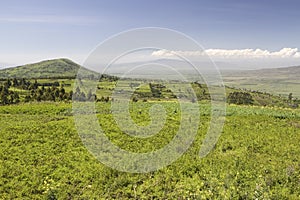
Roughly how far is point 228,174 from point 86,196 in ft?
19.1

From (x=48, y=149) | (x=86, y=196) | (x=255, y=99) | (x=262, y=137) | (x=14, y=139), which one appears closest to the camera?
(x=86, y=196)

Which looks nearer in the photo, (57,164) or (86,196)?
(86,196)

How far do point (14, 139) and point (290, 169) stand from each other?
13.8 meters

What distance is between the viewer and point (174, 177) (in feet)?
41.3

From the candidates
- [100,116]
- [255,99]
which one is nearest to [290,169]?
[100,116]

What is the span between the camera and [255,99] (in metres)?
124

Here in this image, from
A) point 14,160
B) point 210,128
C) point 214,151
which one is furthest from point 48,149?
point 210,128

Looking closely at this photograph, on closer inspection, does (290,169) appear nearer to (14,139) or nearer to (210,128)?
(210,128)

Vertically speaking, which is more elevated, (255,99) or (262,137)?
(262,137)

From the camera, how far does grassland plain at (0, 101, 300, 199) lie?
11219 millimetres

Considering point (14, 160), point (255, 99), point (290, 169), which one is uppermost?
point (14, 160)

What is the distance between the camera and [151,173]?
12883mm

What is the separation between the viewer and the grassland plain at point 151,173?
1122cm

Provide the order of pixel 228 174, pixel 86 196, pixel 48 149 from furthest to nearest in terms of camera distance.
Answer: pixel 48 149 → pixel 228 174 → pixel 86 196
